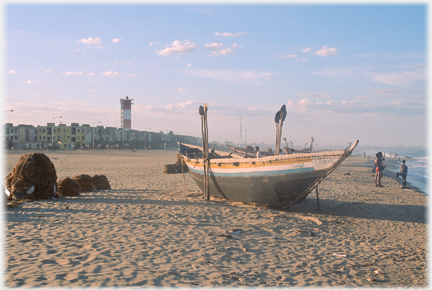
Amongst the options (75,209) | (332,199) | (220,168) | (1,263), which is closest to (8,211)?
(75,209)

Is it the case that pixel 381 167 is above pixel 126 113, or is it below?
below

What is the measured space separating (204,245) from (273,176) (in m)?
4.13

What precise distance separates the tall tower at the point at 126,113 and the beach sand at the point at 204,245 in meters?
109

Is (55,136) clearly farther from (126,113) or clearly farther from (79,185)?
(79,185)

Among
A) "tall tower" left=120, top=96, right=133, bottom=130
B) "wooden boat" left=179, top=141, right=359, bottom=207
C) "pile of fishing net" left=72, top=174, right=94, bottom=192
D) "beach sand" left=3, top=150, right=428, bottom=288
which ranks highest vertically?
"tall tower" left=120, top=96, right=133, bottom=130

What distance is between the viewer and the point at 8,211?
29.5 feet

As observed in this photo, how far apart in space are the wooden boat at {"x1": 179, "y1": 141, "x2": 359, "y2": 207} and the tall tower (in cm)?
10989

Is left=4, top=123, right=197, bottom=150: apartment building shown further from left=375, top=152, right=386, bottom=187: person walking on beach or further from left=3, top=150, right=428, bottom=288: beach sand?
left=3, top=150, right=428, bottom=288: beach sand

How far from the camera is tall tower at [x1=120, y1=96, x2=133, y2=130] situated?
116500mm

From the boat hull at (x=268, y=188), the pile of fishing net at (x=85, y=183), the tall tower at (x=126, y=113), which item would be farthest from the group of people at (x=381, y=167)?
the tall tower at (x=126, y=113)

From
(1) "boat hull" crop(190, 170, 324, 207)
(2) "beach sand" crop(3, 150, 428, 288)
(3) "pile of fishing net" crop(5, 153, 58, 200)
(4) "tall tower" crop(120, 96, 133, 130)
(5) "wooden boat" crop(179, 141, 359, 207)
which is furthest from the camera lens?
(4) "tall tower" crop(120, 96, 133, 130)

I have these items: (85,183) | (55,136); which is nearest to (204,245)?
(85,183)

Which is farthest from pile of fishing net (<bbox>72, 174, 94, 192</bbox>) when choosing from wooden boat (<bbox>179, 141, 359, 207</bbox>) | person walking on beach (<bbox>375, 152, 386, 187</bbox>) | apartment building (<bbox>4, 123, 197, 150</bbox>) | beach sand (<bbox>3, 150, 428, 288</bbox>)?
apartment building (<bbox>4, 123, 197, 150</bbox>)

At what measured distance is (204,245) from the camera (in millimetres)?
6809
